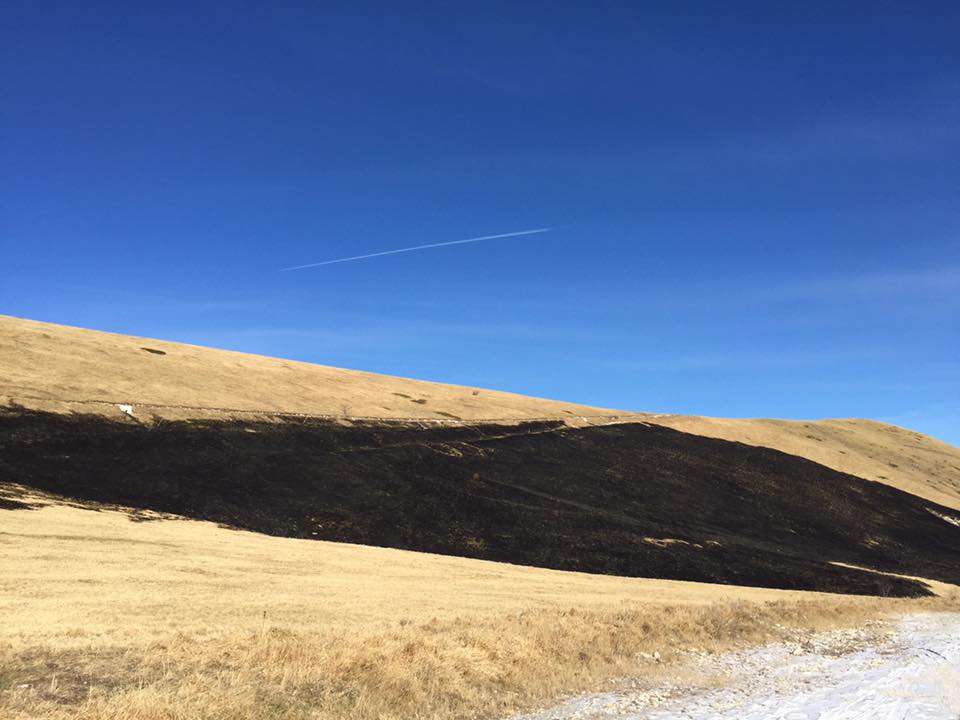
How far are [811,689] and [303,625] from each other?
14391mm

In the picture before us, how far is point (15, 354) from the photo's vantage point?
6259 cm

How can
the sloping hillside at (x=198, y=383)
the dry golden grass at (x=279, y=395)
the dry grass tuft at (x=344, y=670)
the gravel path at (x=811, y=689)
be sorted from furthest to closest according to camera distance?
the dry golden grass at (x=279, y=395), the sloping hillside at (x=198, y=383), the gravel path at (x=811, y=689), the dry grass tuft at (x=344, y=670)

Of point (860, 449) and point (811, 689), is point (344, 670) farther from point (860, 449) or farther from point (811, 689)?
point (860, 449)

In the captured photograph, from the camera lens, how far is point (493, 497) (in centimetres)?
5416

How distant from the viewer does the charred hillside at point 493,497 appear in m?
43.3

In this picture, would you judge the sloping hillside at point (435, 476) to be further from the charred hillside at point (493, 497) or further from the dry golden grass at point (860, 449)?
the dry golden grass at point (860, 449)

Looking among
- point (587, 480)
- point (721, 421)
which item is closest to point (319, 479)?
point (587, 480)

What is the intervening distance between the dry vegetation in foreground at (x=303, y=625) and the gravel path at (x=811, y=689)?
149cm

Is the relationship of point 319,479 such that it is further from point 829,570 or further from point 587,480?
point 829,570

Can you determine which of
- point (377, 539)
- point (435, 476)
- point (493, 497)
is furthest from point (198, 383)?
point (377, 539)

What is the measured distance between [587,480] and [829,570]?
67.0ft

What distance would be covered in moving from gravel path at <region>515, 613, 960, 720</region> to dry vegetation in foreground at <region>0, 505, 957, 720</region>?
149 cm

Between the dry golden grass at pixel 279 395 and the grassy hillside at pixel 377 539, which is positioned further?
the dry golden grass at pixel 279 395

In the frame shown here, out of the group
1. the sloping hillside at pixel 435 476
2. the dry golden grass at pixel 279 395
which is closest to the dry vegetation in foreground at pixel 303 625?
the sloping hillside at pixel 435 476
